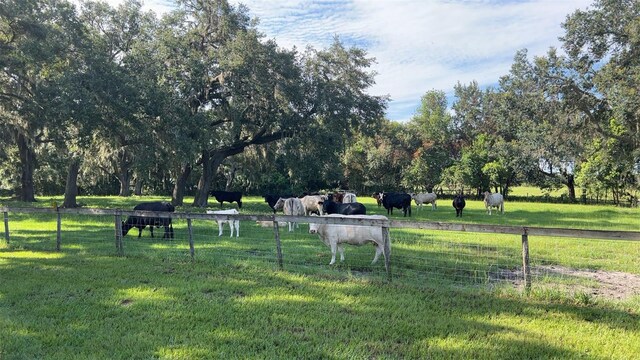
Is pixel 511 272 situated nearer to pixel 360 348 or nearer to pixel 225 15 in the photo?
pixel 360 348

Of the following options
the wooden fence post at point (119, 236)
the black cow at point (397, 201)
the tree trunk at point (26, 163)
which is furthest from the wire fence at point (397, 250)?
the tree trunk at point (26, 163)

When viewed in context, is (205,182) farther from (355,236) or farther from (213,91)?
(355,236)

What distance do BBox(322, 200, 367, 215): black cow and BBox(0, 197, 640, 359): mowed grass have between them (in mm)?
4974

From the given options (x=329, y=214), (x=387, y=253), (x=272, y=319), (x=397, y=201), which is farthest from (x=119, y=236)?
(x=397, y=201)

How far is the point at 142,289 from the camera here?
19.1 ft

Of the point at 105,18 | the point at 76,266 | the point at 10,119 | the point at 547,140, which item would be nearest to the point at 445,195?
the point at 547,140

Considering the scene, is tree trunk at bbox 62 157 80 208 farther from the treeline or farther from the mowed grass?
the mowed grass

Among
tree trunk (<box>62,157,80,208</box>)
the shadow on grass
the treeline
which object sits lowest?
the shadow on grass

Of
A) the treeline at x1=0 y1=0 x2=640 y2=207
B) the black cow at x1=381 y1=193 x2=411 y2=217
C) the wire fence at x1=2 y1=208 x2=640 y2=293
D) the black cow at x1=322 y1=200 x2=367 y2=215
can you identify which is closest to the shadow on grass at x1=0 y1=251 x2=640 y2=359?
the wire fence at x1=2 y1=208 x2=640 y2=293

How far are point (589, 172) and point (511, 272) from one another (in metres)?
35.5

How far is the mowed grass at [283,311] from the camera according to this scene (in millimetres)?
3924

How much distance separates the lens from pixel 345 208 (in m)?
13.9

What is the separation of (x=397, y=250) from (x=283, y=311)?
5.08 m

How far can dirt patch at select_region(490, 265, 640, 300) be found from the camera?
614 centimetres
